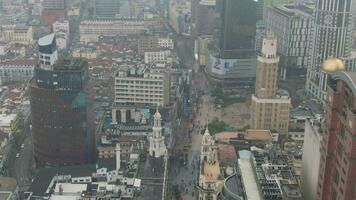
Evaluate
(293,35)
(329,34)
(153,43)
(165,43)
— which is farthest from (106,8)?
(329,34)

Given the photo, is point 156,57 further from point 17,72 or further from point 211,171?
point 211,171

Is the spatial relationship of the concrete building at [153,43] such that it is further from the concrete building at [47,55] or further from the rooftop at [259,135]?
the rooftop at [259,135]

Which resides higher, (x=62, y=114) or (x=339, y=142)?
(x=339, y=142)

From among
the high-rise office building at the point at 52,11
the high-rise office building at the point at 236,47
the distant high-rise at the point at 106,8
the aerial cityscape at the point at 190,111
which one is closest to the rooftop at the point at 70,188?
the aerial cityscape at the point at 190,111

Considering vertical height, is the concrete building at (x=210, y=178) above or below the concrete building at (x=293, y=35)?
below

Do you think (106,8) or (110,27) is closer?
(110,27)

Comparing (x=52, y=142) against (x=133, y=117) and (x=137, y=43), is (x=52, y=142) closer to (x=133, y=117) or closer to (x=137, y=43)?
(x=133, y=117)

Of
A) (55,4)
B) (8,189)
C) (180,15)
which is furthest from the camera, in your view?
(55,4)
